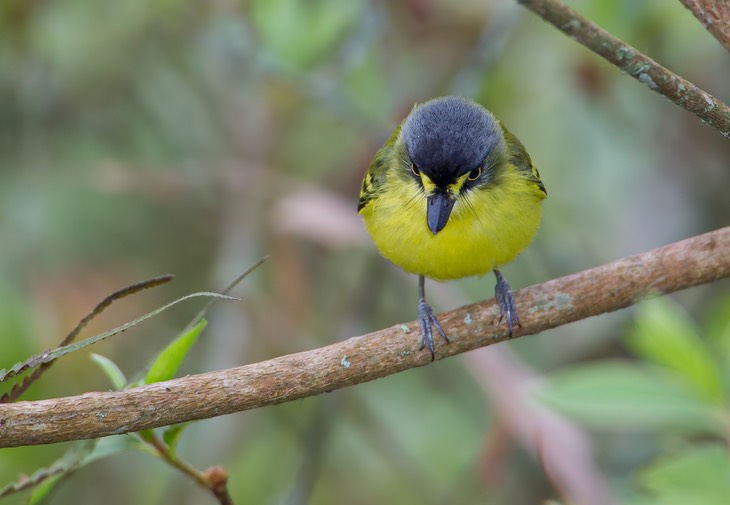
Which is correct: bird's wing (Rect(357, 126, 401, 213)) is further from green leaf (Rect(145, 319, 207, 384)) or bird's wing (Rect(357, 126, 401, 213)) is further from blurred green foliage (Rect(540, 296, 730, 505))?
green leaf (Rect(145, 319, 207, 384))

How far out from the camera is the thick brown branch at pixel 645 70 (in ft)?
5.81

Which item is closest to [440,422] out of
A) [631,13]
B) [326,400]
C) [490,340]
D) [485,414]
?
[485,414]

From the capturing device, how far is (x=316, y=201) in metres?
4.11

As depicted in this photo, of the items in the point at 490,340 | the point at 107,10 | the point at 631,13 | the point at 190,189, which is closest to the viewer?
the point at 490,340

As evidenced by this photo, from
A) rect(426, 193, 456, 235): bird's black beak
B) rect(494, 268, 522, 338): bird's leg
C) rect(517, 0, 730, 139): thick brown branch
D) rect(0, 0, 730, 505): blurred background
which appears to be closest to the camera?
rect(517, 0, 730, 139): thick brown branch

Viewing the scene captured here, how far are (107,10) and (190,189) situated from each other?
87 cm

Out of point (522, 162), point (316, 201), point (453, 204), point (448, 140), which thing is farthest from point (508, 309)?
point (316, 201)

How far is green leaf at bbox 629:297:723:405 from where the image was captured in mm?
2521

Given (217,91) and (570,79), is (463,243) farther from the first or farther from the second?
(217,91)

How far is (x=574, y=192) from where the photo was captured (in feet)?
16.0

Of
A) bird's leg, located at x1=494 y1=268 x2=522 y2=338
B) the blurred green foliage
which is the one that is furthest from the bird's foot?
the blurred green foliage

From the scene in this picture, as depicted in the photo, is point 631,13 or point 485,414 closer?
point 631,13

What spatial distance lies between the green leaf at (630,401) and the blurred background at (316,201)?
3.18ft

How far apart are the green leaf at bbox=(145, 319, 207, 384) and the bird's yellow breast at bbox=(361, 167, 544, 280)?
3.70 feet
